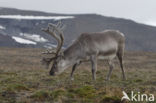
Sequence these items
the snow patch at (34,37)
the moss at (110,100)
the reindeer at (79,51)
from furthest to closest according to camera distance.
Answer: the snow patch at (34,37)
the reindeer at (79,51)
the moss at (110,100)

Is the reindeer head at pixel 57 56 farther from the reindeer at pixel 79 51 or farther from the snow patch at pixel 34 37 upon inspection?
the snow patch at pixel 34 37

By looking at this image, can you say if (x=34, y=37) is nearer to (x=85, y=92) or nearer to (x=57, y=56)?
(x=57, y=56)

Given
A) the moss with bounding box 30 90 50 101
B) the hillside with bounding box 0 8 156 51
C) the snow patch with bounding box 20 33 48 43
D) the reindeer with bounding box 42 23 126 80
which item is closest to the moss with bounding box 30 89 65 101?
the moss with bounding box 30 90 50 101

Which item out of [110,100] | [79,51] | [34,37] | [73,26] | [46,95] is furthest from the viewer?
[73,26]

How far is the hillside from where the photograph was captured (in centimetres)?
11812

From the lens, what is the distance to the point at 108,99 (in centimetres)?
1054

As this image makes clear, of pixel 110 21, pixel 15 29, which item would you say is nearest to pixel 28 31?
pixel 15 29

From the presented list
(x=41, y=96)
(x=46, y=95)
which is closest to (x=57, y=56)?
(x=46, y=95)

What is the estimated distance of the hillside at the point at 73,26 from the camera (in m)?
118

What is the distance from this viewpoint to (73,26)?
12988 cm

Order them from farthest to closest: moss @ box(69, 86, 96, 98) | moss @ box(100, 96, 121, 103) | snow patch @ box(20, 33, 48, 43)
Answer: snow patch @ box(20, 33, 48, 43) → moss @ box(69, 86, 96, 98) → moss @ box(100, 96, 121, 103)

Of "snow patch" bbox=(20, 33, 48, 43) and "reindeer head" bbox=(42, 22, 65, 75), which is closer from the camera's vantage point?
"reindeer head" bbox=(42, 22, 65, 75)

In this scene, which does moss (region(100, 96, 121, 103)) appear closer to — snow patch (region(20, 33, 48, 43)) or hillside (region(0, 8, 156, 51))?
snow patch (region(20, 33, 48, 43))

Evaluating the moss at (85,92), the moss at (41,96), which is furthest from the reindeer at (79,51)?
the moss at (41,96)
